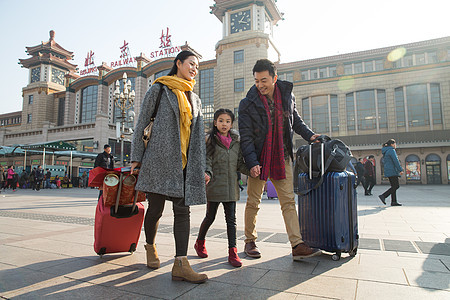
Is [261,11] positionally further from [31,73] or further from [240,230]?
[31,73]

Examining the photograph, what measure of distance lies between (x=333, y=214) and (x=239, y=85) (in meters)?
32.6

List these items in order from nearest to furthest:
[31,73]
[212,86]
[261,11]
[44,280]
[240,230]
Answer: [44,280] → [240,230] → [261,11] → [212,86] → [31,73]

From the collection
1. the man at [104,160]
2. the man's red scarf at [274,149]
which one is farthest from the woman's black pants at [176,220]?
the man at [104,160]

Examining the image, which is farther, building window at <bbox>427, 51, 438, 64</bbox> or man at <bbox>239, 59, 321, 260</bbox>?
building window at <bbox>427, 51, 438, 64</bbox>

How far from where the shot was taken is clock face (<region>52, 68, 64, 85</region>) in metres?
51.7

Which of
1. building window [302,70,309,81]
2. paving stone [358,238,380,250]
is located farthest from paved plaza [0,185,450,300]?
building window [302,70,309,81]

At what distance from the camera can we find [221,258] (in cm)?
280

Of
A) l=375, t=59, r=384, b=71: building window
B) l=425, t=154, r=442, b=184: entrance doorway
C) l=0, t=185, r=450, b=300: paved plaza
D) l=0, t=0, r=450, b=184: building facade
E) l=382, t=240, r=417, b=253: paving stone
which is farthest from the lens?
l=375, t=59, r=384, b=71: building window

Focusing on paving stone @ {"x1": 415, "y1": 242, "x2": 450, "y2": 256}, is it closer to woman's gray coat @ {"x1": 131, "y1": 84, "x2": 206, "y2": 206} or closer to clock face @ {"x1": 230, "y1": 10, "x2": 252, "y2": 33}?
woman's gray coat @ {"x1": 131, "y1": 84, "x2": 206, "y2": 206}

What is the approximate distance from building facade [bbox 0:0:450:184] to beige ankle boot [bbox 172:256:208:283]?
29.9m

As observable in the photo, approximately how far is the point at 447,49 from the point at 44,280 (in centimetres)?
3888

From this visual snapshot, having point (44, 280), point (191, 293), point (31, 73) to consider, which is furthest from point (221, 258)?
point (31, 73)

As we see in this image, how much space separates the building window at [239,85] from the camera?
1346 inches

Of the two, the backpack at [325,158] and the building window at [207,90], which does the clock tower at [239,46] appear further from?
the backpack at [325,158]
